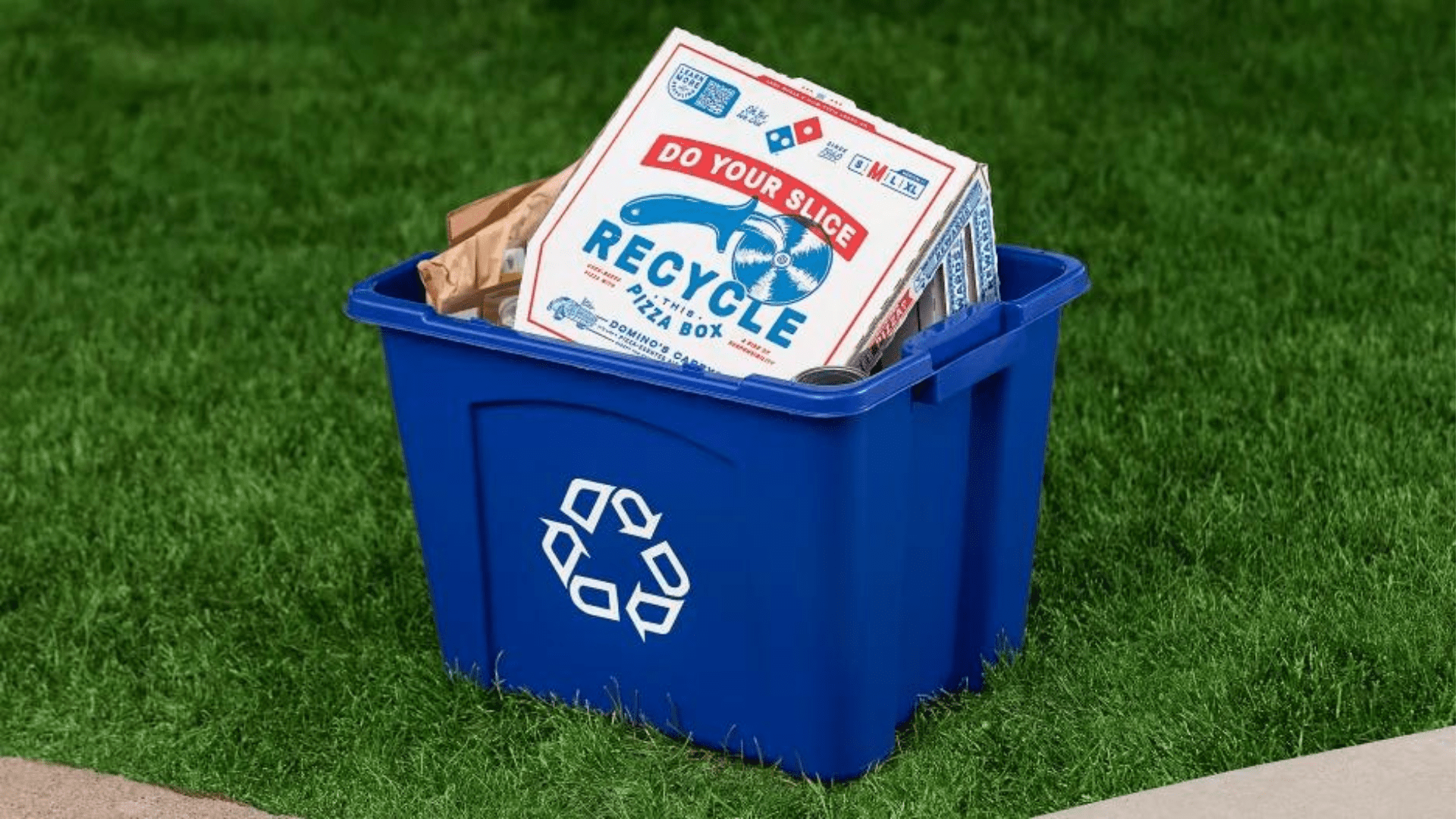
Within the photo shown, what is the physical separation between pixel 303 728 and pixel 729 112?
1.10 m

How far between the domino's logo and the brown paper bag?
0.93 feet

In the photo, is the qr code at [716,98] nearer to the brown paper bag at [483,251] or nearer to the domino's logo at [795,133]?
the domino's logo at [795,133]

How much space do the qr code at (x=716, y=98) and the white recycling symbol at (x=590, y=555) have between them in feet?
1.77

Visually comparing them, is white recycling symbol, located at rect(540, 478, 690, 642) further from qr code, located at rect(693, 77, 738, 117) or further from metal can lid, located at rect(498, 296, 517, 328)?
qr code, located at rect(693, 77, 738, 117)

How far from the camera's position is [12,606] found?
136 inches

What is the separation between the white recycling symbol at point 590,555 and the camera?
8.87ft

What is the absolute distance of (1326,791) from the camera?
2576 millimetres

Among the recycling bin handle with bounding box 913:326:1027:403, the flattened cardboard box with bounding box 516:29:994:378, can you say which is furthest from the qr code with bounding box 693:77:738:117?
the recycling bin handle with bounding box 913:326:1027:403

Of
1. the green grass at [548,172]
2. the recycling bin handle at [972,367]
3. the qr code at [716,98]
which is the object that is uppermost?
the qr code at [716,98]

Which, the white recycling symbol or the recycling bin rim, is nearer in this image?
the recycling bin rim

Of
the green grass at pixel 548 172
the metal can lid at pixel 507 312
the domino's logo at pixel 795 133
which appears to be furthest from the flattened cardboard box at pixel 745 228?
the green grass at pixel 548 172

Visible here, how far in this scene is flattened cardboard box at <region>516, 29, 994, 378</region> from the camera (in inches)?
105

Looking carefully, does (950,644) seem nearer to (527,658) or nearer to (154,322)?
(527,658)

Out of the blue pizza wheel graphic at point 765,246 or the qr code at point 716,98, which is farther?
the qr code at point 716,98
